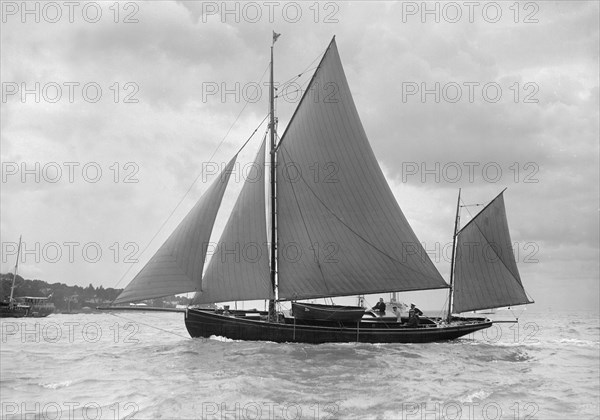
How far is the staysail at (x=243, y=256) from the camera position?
32.0 metres

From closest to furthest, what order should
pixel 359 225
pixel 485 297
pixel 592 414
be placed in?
pixel 592 414
pixel 359 225
pixel 485 297

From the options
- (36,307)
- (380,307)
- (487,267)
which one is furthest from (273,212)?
(36,307)

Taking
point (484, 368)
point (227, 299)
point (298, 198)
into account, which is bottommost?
point (484, 368)

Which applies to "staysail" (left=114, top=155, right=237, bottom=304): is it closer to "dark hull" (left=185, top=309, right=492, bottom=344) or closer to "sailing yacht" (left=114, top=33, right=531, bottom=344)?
"sailing yacht" (left=114, top=33, right=531, bottom=344)

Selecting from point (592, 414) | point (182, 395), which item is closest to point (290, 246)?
point (182, 395)

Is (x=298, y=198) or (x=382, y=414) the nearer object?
(x=382, y=414)

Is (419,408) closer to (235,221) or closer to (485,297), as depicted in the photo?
(235,221)

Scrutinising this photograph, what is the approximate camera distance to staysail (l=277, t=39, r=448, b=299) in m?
34.1

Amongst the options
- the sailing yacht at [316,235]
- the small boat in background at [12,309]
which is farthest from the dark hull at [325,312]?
the small boat in background at [12,309]

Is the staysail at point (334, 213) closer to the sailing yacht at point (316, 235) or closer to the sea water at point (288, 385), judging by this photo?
the sailing yacht at point (316, 235)

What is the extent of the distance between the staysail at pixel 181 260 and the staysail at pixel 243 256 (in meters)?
0.96

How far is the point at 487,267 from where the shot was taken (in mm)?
42844

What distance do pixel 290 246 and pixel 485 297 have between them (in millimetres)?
18251

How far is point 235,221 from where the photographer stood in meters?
33.2
